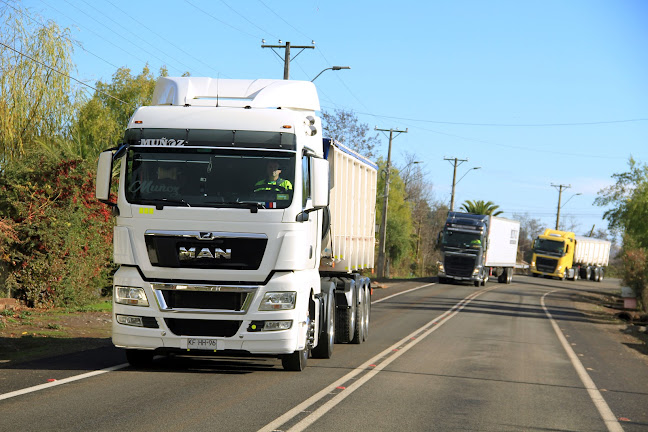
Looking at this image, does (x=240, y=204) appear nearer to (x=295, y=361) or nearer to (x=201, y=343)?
(x=201, y=343)

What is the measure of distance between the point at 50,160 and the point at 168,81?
30.6 ft

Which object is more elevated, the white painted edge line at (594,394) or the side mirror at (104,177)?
the side mirror at (104,177)

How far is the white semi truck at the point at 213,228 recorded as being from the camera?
10445 mm

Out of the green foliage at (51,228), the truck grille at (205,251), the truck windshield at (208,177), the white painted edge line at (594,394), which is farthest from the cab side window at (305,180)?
the green foliage at (51,228)

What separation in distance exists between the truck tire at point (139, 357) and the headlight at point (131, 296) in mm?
1061

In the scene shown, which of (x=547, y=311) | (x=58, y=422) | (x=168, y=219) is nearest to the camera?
(x=58, y=422)

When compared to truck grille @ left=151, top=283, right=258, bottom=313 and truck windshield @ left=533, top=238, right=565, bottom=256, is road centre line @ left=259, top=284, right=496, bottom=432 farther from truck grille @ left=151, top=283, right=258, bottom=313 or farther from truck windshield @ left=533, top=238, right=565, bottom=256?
truck windshield @ left=533, top=238, right=565, bottom=256

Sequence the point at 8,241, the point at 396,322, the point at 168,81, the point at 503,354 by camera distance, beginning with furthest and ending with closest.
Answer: the point at 396,322 < the point at 8,241 < the point at 503,354 < the point at 168,81

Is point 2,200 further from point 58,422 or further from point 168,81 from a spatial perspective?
point 58,422

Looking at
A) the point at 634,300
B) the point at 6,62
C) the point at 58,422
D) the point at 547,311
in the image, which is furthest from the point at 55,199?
the point at 634,300

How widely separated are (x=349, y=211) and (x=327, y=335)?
12.8ft

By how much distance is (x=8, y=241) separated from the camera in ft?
60.7

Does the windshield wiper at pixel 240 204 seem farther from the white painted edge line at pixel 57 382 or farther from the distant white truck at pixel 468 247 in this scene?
the distant white truck at pixel 468 247

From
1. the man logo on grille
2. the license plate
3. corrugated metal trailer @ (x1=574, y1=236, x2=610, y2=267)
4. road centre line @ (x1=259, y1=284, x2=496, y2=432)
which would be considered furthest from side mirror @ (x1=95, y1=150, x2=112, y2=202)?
corrugated metal trailer @ (x1=574, y1=236, x2=610, y2=267)
